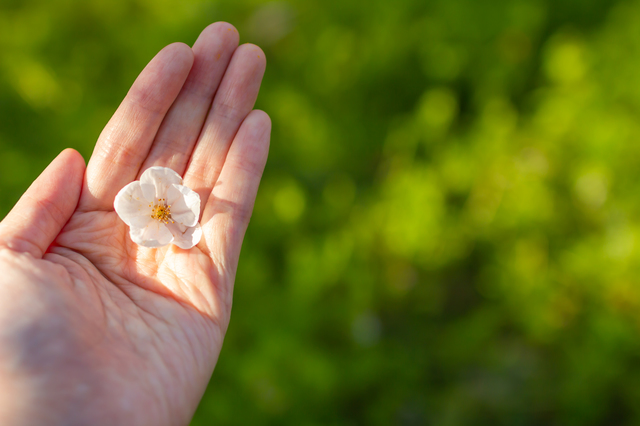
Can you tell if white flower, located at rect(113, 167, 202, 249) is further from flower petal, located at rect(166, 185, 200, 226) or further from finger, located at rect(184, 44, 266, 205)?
finger, located at rect(184, 44, 266, 205)

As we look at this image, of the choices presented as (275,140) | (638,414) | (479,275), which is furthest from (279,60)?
(638,414)

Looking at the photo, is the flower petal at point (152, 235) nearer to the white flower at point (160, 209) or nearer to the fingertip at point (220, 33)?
the white flower at point (160, 209)

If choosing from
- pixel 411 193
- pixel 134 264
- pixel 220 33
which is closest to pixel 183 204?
pixel 134 264

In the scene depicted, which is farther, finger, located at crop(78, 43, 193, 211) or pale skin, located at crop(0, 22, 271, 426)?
finger, located at crop(78, 43, 193, 211)

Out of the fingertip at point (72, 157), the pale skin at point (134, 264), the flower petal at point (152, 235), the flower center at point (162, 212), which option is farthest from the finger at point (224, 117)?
the fingertip at point (72, 157)

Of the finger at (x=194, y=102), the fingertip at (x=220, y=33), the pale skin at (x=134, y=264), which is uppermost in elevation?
the fingertip at (x=220, y=33)

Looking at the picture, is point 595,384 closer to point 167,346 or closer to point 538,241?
point 538,241

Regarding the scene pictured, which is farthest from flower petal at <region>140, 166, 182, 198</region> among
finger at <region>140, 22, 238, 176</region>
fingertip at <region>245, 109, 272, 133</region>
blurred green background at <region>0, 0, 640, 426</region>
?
blurred green background at <region>0, 0, 640, 426</region>
